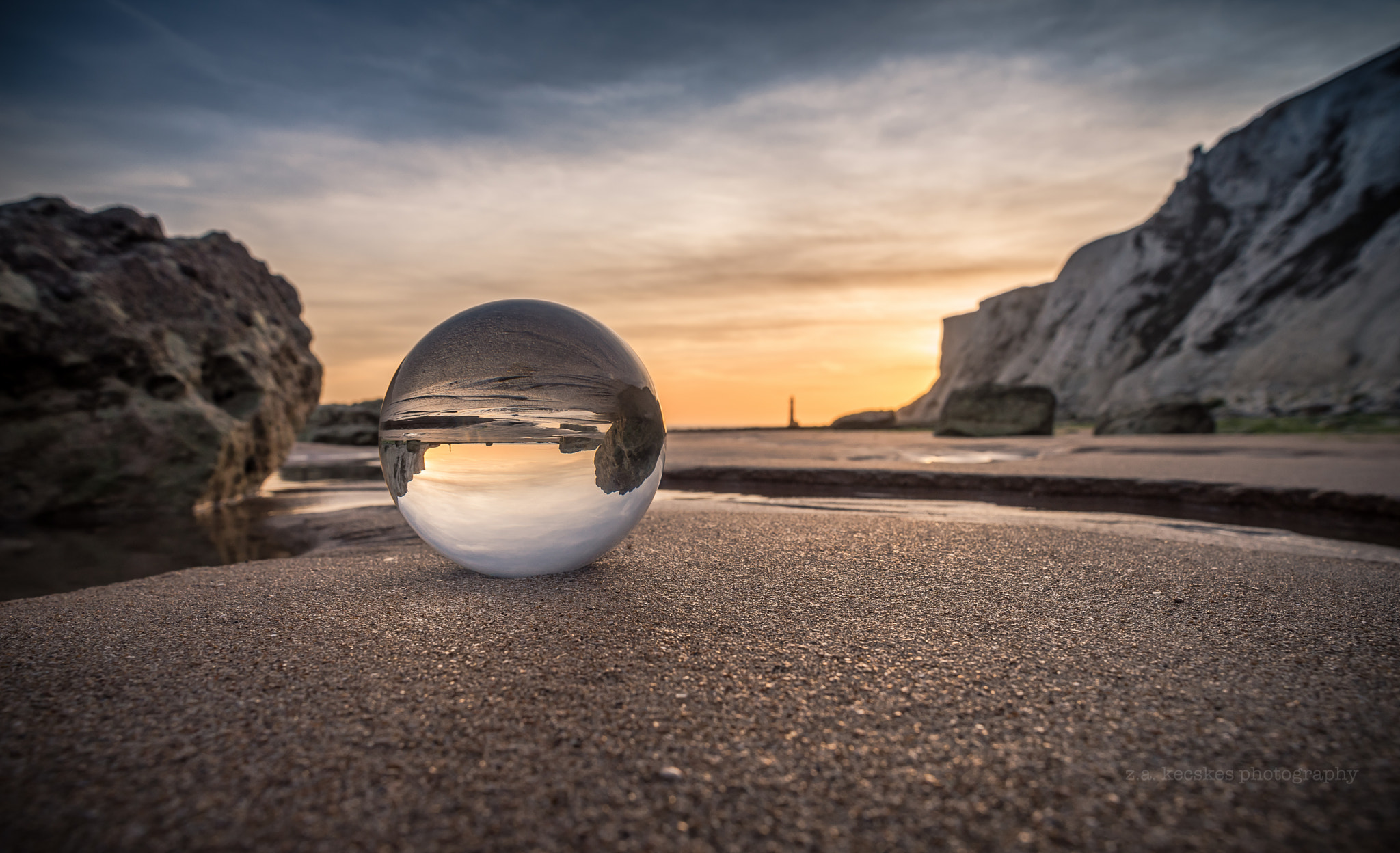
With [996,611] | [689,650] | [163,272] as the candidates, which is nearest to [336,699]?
[689,650]

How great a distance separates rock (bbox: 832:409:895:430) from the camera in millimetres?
43156

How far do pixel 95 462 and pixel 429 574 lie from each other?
578cm

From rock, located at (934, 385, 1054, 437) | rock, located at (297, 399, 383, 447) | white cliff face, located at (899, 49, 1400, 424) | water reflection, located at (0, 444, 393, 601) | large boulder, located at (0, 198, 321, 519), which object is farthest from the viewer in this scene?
white cliff face, located at (899, 49, 1400, 424)

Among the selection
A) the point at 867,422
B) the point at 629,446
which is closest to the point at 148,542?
the point at 629,446

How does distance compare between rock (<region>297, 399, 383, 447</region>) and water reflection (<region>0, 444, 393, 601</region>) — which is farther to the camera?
rock (<region>297, 399, 383, 447</region>)

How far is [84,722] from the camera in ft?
5.52

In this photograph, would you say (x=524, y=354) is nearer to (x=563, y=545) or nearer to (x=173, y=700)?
(x=563, y=545)

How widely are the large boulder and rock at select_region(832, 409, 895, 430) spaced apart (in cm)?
3765

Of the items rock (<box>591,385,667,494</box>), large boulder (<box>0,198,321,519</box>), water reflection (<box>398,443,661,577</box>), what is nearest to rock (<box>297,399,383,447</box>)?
large boulder (<box>0,198,321,519</box>)

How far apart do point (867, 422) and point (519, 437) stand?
4328 centimetres

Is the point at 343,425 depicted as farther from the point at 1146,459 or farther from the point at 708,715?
the point at 708,715

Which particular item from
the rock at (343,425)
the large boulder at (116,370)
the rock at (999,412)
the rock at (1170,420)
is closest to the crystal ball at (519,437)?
the large boulder at (116,370)

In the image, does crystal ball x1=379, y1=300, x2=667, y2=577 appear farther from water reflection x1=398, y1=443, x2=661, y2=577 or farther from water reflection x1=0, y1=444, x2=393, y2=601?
water reflection x1=0, y1=444, x2=393, y2=601

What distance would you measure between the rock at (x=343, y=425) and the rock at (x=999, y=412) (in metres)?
19.2
